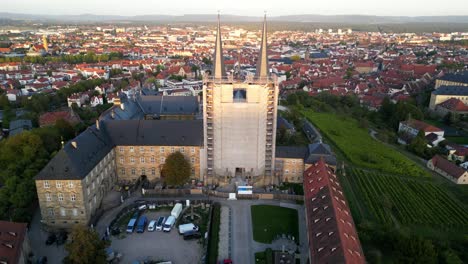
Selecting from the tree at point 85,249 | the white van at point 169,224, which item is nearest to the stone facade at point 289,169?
the white van at point 169,224

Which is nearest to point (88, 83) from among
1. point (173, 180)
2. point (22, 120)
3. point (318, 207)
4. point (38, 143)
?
point (22, 120)

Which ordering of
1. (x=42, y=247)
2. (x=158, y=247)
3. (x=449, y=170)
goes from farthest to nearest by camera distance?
(x=449, y=170), (x=158, y=247), (x=42, y=247)

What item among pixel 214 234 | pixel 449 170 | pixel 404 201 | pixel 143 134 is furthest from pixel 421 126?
pixel 143 134

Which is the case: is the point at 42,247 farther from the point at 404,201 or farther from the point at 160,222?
the point at 404,201

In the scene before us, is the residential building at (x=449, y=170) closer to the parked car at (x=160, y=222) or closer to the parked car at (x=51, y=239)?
the parked car at (x=160, y=222)

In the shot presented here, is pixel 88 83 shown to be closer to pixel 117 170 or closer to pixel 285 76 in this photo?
pixel 117 170

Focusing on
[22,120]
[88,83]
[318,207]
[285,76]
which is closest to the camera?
[318,207]
